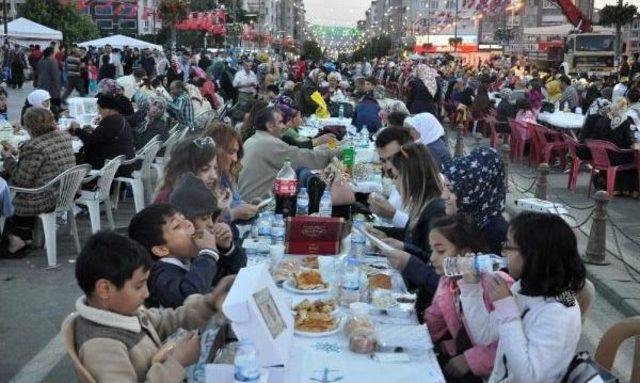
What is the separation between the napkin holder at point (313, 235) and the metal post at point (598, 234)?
12.4 feet

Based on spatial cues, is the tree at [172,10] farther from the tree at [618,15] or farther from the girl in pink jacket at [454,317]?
the girl in pink jacket at [454,317]

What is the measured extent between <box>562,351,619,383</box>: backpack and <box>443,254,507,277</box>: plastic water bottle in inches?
19.3

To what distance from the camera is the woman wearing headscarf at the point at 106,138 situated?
8.58m

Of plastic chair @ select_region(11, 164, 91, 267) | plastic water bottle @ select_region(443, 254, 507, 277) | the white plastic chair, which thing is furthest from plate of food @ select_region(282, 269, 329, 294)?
the white plastic chair

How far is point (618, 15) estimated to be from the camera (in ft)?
121

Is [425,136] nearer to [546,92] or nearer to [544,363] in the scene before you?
[544,363]

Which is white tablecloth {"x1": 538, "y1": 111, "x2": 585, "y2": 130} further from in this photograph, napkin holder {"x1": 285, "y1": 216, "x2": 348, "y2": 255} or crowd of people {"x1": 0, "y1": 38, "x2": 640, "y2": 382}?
napkin holder {"x1": 285, "y1": 216, "x2": 348, "y2": 255}

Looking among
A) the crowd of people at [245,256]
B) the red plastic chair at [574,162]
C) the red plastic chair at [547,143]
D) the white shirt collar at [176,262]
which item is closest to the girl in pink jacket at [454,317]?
the crowd of people at [245,256]

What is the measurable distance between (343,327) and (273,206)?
8.79 feet

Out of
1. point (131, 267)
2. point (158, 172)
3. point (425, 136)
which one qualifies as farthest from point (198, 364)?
point (158, 172)

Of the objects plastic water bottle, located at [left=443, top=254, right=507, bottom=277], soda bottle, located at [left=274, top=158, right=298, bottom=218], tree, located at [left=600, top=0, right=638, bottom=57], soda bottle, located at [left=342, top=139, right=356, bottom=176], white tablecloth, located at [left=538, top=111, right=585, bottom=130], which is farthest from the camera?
tree, located at [left=600, top=0, right=638, bottom=57]

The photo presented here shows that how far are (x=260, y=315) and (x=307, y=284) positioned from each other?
51.1 inches

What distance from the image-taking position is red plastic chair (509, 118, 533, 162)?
14656 mm

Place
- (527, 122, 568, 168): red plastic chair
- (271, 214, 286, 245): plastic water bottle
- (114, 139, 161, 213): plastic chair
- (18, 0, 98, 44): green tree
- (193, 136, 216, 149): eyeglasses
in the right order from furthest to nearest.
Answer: (18, 0, 98, 44): green tree
(527, 122, 568, 168): red plastic chair
(114, 139, 161, 213): plastic chair
(193, 136, 216, 149): eyeglasses
(271, 214, 286, 245): plastic water bottle
